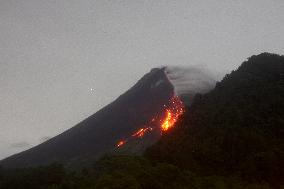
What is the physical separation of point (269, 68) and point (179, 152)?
33.0 meters

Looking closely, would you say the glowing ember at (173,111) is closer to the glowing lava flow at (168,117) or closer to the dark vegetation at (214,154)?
the glowing lava flow at (168,117)

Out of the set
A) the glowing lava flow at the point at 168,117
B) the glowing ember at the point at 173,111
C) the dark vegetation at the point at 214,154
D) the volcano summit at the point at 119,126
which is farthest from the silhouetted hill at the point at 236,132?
the volcano summit at the point at 119,126

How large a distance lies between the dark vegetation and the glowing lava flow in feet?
19.2

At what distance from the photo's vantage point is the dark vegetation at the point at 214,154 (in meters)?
23.5

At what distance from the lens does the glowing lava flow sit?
192 ft

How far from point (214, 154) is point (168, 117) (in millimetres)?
26037

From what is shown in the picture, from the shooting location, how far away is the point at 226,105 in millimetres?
49125

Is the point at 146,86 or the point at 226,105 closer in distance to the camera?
the point at 226,105

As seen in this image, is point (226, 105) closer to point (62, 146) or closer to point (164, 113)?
point (164, 113)

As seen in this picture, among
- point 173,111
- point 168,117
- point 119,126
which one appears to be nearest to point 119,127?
point 119,126

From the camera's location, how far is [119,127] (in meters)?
73.6

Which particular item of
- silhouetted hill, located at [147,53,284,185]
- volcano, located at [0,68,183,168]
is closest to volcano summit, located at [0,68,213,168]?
volcano, located at [0,68,183,168]

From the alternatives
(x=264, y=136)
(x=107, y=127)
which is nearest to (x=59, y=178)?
(x=264, y=136)

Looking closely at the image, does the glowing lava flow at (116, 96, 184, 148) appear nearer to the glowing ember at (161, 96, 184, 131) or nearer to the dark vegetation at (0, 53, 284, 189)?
the glowing ember at (161, 96, 184, 131)
